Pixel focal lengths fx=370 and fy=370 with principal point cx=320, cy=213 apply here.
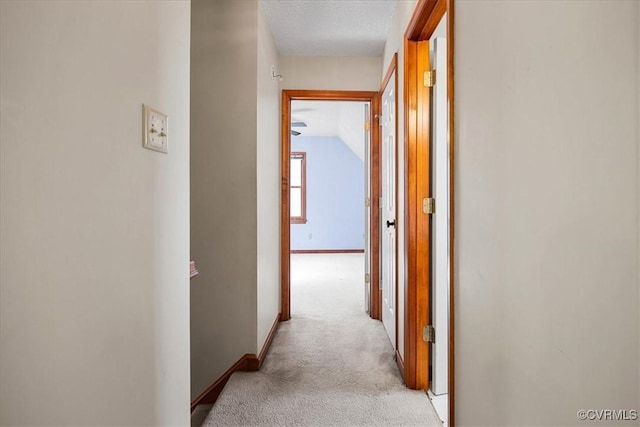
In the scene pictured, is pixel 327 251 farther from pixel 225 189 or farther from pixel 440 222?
pixel 440 222

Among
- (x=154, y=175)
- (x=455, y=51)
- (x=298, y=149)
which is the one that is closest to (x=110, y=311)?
(x=154, y=175)

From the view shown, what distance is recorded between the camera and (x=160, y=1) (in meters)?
1.03

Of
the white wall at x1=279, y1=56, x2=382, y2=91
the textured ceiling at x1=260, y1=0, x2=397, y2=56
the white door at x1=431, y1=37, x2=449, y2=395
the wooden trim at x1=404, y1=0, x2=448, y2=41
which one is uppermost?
the textured ceiling at x1=260, y1=0, x2=397, y2=56

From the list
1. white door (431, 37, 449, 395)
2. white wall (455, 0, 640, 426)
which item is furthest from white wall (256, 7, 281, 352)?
white wall (455, 0, 640, 426)

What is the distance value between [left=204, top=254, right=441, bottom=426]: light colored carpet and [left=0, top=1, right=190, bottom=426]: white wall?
868 millimetres

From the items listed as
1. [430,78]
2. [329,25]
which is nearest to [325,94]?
[329,25]

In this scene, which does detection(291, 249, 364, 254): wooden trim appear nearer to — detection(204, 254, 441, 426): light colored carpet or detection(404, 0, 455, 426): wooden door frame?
detection(204, 254, 441, 426): light colored carpet

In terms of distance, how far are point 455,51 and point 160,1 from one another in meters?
0.94

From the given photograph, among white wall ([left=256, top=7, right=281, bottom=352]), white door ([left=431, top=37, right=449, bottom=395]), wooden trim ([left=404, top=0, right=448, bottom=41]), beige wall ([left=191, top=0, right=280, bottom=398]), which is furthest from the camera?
white wall ([left=256, top=7, right=281, bottom=352])

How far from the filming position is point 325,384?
213 cm

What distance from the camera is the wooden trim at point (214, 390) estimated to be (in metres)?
2.12

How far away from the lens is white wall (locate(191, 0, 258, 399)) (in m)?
2.29

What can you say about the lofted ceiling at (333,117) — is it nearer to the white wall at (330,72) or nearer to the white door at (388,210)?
the white wall at (330,72)

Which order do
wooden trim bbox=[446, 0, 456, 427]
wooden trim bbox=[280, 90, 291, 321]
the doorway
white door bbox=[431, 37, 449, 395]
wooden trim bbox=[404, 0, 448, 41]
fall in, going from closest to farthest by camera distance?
wooden trim bbox=[446, 0, 456, 427], wooden trim bbox=[404, 0, 448, 41], white door bbox=[431, 37, 449, 395], wooden trim bbox=[280, 90, 291, 321], the doorway
